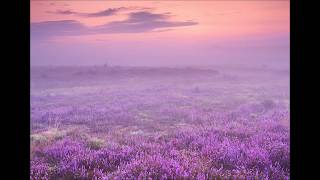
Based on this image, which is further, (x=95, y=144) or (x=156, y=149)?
(x=95, y=144)

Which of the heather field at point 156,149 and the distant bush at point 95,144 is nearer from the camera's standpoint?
the heather field at point 156,149

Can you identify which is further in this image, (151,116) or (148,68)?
(148,68)

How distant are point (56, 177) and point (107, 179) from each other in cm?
108

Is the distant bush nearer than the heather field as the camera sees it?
No

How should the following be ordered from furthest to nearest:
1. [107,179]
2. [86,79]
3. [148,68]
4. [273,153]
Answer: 1. [148,68]
2. [86,79]
3. [273,153]
4. [107,179]

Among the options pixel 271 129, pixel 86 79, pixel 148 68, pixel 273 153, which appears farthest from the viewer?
pixel 148 68
